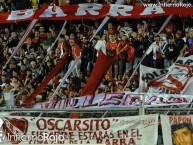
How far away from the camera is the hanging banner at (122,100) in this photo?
15.8 m

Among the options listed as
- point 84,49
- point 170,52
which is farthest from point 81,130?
point 84,49

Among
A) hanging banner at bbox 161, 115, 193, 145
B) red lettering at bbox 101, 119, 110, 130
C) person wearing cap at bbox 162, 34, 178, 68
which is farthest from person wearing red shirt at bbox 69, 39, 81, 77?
hanging banner at bbox 161, 115, 193, 145

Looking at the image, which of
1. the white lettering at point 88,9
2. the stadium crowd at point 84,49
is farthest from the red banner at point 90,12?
the stadium crowd at point 84,49

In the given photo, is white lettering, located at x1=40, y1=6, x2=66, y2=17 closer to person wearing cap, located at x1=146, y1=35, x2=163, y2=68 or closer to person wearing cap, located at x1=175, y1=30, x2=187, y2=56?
person wearing cap, located at x1=146, y1=35, x2=163, y2=68

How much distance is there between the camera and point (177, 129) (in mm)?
14586

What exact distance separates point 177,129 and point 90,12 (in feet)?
33.7

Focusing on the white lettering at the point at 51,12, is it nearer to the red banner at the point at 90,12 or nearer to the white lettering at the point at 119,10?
the red banner at the point at 90,12

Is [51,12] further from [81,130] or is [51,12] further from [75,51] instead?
[81,130]

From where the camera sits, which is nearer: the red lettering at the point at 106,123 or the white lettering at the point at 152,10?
the red lettering at the point at 106,123

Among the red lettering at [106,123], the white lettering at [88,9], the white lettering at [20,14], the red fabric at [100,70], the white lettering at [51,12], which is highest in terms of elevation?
the red fabric at [100,70]

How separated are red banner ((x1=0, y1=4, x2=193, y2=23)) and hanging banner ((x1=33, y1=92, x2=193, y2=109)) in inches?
281

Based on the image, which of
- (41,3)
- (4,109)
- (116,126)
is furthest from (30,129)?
(41,3)

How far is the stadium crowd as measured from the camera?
21203 millimetres

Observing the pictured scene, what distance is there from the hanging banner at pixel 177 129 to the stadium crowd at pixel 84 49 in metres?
4.88
